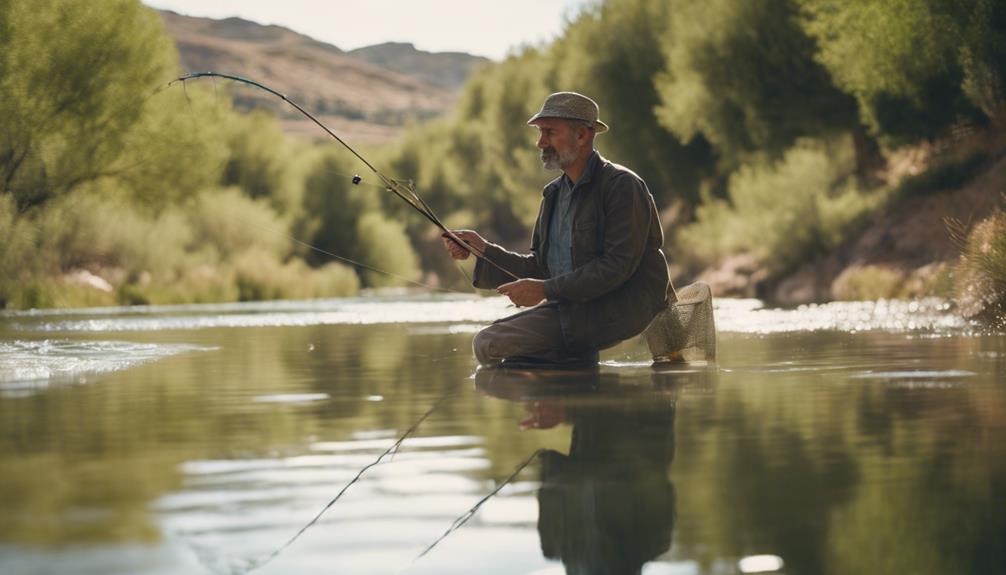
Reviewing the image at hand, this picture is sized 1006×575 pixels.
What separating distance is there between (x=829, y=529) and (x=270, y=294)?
41.1 metres

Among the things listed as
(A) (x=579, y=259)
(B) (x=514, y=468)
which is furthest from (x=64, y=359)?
(B) (x=514, y=468)

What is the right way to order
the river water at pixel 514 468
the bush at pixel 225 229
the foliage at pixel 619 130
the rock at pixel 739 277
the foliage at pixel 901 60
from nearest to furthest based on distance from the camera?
the river water at pixel 514 468
the foliage at pixel 901 60
the foliage at pixel 619 130
the rock at pixel 739 277
the bush at pixel 225 229

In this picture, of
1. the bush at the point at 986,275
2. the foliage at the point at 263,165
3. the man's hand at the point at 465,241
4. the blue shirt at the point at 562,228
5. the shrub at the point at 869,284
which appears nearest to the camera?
the blue shirt at the point at 562,228

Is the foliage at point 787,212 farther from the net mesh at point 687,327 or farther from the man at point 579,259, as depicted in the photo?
the man at point 579,259

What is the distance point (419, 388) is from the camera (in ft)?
32.9

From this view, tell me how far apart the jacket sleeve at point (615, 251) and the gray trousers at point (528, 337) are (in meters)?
0.41

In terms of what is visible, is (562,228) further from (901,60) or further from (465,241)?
(901,60)

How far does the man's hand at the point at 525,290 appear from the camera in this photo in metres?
10.2

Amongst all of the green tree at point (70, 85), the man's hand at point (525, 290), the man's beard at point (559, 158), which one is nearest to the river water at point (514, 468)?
the man's hand at point (525, 290)

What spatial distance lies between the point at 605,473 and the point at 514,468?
0.37 m

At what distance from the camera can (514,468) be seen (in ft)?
19.1

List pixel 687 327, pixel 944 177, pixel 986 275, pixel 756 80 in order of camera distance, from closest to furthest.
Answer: pixel 687 327 → pixel 986 275 → pixel 944 177 → pixel 756 80

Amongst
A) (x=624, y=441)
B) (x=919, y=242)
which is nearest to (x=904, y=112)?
(x=919, y=242)

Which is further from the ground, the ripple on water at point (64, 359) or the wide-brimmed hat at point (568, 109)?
the wide-brimmed hat at point (568, 109)
